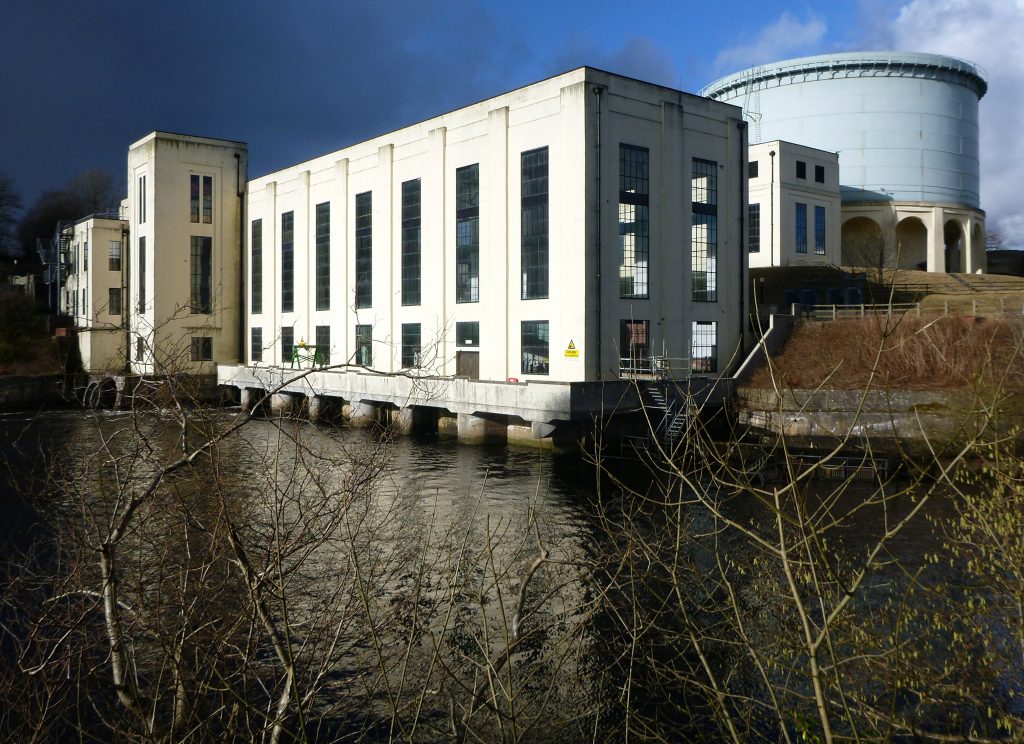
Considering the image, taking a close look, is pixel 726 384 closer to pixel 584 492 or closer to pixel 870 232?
pixel 584 492

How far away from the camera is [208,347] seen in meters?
59.3

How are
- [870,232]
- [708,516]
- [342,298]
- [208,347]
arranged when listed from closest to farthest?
[708,516]
[342,298]
[208,347]
[870,232]

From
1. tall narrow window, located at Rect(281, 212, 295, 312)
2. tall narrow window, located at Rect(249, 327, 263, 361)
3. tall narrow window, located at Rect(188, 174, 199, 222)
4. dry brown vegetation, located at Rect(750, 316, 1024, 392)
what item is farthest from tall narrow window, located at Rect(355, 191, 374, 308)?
dry brown vegetation, located at Rect(750, 316, 1024, 392)

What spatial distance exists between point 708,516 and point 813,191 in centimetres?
4307

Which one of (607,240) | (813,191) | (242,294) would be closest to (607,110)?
(607,240)

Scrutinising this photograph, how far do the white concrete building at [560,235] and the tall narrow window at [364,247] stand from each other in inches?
6.9

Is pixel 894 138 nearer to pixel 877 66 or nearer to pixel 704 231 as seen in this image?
pixel 877 66

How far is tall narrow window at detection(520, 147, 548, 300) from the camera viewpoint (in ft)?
126

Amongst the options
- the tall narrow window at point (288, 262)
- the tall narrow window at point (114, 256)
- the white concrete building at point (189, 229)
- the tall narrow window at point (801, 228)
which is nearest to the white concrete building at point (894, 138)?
the tall narrow window at point (801, 228)

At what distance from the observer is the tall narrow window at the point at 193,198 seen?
5941cm

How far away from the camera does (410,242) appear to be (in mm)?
45500

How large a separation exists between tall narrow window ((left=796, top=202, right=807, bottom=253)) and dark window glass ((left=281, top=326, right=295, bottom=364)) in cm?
3278

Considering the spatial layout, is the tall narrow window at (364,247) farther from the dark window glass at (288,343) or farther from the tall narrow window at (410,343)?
the dark window glass at (288,343)

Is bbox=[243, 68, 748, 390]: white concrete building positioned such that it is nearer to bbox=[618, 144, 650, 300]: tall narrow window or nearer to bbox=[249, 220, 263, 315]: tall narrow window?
bbox=[618, 144, 650, 300]: tall narrow window
